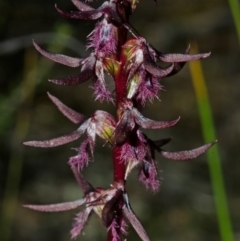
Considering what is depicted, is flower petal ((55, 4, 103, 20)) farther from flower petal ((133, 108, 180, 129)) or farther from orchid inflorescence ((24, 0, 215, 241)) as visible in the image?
→ flower petal ((133, 108, 180, 129))

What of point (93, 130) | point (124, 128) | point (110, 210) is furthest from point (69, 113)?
point (110, 210)

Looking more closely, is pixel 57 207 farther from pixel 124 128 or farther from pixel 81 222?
pixel 124 128

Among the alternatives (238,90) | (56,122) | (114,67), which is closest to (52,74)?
(56,122)

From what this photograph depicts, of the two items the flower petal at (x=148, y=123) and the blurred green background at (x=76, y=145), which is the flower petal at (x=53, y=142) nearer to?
the flower petal at (x=148, y=123)

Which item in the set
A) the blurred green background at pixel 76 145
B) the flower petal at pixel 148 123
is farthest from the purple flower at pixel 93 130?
the blurred green background at pixel 76 145

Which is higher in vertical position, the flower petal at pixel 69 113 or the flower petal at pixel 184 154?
the flower petal at pixel 69 113
